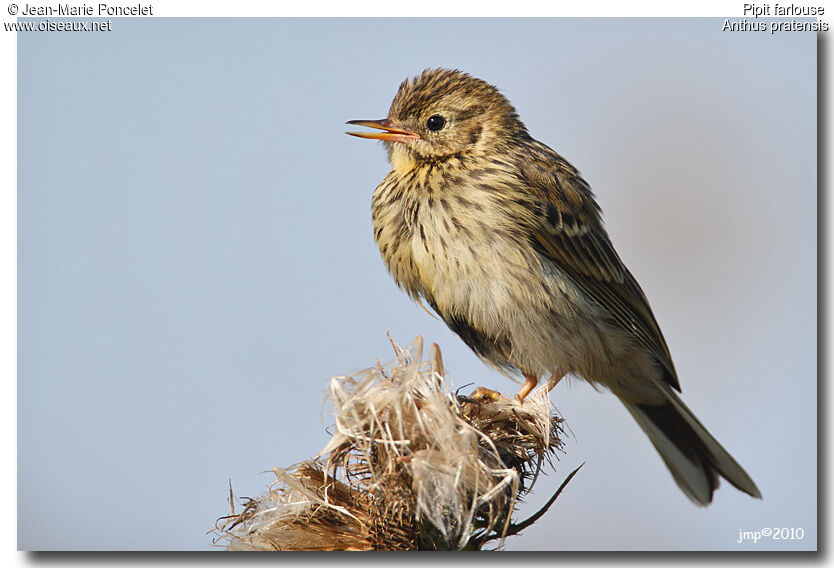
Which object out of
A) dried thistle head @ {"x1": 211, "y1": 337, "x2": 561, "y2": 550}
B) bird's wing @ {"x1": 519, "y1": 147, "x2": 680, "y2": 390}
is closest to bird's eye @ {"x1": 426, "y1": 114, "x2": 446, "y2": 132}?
bird's wing @ {"x1": 519, "y1": 147, "x2": 680, "y2": 390}

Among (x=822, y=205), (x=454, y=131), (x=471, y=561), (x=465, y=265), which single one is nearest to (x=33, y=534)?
(x=471, y=561)

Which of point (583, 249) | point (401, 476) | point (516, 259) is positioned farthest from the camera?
point (583, 249)

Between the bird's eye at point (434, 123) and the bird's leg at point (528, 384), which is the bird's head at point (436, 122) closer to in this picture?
the bird's eye at point (434, 123)

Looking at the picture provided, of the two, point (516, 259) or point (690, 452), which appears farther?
point (690, 452)

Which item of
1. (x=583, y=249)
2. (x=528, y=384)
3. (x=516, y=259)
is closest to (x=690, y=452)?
(x=528, y=384)

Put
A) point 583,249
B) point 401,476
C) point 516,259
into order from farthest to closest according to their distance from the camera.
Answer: point 583,249, point 516,259, point 401,476

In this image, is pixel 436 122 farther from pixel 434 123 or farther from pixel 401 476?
pixel 401 476

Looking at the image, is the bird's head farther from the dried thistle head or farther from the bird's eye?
the dried thistle head
